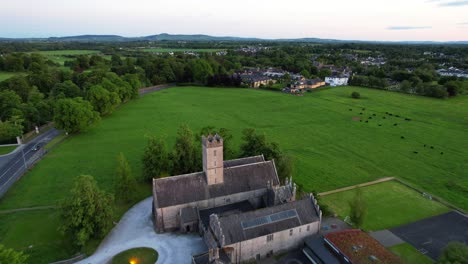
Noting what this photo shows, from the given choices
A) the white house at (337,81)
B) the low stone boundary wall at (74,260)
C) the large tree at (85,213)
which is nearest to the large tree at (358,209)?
the large tree at (85,213)

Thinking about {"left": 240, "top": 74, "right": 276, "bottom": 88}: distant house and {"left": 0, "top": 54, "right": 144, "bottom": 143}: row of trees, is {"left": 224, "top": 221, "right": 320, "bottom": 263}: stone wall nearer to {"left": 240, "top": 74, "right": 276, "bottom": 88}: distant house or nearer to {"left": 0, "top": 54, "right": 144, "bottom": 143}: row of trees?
{"left": 0, "top": 54, "right": 144, "bottom": 143}: row of trees

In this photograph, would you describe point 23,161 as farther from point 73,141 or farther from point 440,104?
point 440,104

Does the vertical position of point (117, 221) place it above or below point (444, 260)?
below

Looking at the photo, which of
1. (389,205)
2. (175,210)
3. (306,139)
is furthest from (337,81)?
(175,210)

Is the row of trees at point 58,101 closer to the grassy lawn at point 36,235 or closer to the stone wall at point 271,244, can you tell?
the grassy lawn at point 36,235

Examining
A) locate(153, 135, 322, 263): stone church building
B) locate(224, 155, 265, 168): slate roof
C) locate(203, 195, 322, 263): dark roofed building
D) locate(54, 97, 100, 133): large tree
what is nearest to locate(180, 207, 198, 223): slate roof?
locate(153, 135, 322, 263): stone church building

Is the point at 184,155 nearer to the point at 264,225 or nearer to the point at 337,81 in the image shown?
the point at 264,225

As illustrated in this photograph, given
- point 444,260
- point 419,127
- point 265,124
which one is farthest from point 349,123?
point 444,260
